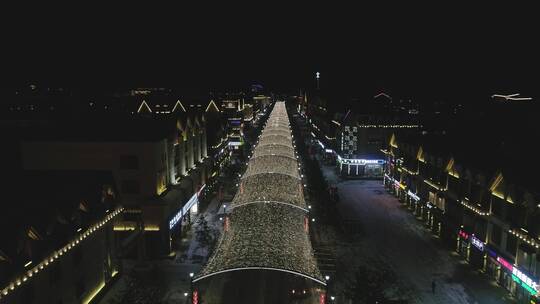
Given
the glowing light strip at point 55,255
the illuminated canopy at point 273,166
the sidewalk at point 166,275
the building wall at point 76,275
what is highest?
the glowing light strip at point 55,255

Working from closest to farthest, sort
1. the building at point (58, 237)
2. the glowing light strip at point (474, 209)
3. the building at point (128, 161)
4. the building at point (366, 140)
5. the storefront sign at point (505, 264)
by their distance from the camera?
the building at point (58, 237) < the storefront sign at point (505, 264) < the glowing light strip at point (474, 209) < the building at point (128, 161) < the building at point (366, 140)

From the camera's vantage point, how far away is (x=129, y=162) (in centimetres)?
3775

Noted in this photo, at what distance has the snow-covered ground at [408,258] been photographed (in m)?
32.8

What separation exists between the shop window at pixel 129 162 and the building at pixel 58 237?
7.70 meters

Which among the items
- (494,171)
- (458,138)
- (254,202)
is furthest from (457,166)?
(254,202)

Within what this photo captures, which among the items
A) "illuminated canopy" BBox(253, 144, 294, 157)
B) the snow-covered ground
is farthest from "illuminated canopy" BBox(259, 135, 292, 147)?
the snow-covered ground

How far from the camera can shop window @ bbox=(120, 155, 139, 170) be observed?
3759cm

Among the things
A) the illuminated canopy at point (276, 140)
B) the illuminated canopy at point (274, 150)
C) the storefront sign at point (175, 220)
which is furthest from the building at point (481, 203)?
the storefront sign at point (175, 220)

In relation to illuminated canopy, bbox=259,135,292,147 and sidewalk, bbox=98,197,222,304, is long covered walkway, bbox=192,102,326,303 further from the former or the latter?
illuminated canopy, bbox=259,135,292,147

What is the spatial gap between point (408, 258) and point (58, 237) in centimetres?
2992

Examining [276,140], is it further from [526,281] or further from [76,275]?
[76,275]

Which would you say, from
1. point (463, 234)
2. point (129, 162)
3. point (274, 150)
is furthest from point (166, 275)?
point (274, 150)

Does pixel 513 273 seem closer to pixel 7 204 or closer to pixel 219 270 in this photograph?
pixel 219 270

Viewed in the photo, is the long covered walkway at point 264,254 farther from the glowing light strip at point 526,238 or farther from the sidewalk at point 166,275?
the glowing light strip at point 526,238
